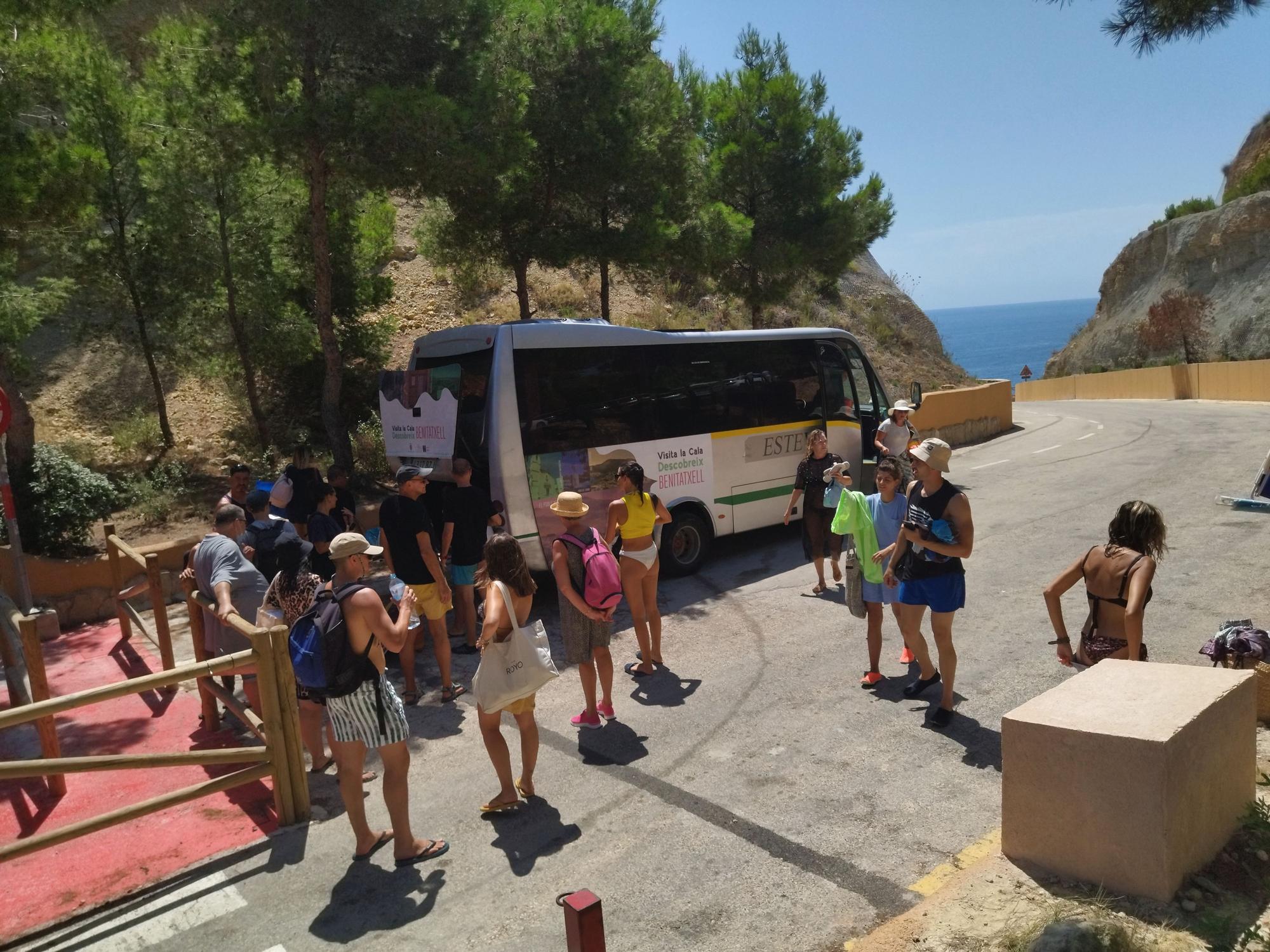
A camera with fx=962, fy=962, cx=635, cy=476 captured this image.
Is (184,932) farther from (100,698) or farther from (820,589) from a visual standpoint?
(820,589)

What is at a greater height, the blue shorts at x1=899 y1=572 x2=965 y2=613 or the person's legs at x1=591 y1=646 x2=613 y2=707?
the blue shorts at x1=899 y1=572 x2=965 y2=613

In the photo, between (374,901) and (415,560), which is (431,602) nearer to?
(415,560)

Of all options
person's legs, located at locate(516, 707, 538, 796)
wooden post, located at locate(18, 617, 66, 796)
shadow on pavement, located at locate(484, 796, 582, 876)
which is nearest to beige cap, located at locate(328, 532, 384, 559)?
person's legs, located at locate(516, 707, 538, 796)

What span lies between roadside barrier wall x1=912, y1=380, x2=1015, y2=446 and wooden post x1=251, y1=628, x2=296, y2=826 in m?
16.0

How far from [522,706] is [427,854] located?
0.92 metres

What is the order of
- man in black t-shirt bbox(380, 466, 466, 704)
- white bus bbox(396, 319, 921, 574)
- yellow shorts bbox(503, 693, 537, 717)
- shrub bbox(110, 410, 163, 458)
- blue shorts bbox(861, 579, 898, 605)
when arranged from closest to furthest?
yellow shorts bbox(503, 693, 537, 717), blue shorts bbox(861, 579, 898, 605), man in black t-shirt bbox(380, 466, 466, 704), white bus bbox(396, 319, 921, 574), shrub bbox(110, 410, 163, 458)

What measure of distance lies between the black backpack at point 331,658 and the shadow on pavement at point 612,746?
1.81 metres

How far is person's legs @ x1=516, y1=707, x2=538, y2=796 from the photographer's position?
5.59 metres

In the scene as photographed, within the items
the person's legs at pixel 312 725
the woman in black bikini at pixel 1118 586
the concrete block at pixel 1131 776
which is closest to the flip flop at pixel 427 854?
the person's legs at pixel 312 725

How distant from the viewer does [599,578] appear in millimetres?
6352

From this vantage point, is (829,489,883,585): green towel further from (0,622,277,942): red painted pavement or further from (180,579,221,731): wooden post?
(180,579,221,731): wooden post

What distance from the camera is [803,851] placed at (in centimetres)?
497

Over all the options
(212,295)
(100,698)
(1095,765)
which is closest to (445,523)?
(100,698)

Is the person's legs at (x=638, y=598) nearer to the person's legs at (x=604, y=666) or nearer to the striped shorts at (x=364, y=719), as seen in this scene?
the person's legs at (x=604, y=666)
